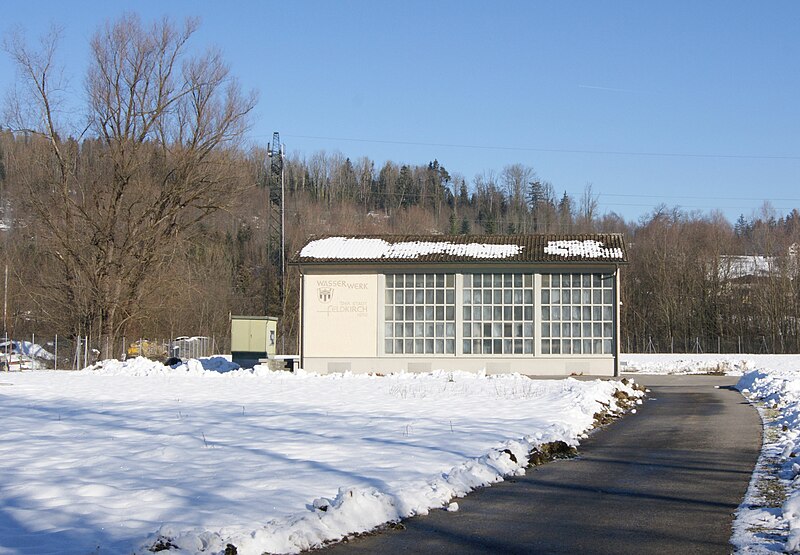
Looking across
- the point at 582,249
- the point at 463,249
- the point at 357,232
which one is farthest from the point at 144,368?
the point at 357,232

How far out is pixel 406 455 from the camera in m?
13.5

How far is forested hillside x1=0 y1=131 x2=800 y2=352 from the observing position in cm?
4788

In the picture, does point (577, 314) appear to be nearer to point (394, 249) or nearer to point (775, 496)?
point (394, 249)

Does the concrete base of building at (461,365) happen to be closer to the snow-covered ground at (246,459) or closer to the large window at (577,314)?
the large window at (577,314)

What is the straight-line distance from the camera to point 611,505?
10.4 meters

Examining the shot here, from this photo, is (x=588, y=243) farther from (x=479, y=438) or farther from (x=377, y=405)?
(x=479, y=438)

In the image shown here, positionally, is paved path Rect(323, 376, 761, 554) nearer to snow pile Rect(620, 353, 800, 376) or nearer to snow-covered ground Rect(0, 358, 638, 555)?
snow-covered ground Rect(0, 358, 638, 555)

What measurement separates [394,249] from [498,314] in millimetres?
6085

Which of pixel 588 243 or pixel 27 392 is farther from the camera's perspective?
pixel 588 243

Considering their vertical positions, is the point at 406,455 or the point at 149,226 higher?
the point at 149,226

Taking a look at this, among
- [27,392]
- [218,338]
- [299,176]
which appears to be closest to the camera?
[27,392]

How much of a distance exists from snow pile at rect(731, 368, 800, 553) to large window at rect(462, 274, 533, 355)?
20.7m

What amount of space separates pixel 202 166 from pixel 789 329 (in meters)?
53.2

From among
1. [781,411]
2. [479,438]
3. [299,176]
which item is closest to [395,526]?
[479,438]
